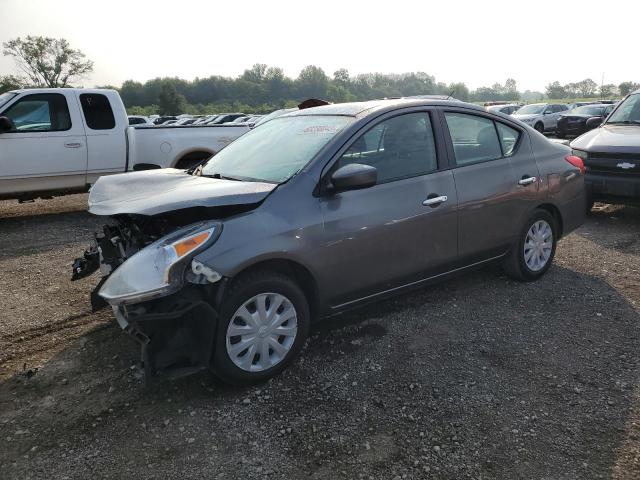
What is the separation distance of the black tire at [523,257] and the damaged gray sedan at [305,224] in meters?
0.01

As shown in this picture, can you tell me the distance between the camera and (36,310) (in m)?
4.48

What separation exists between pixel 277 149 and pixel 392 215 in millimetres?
1008

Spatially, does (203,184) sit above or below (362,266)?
above

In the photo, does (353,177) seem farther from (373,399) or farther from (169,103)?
(169,103)

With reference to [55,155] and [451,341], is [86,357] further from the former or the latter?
[55,155]

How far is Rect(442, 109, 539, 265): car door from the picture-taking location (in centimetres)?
411

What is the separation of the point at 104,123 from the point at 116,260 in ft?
18.8

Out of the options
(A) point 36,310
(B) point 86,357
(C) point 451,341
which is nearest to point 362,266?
(C) point 451,341

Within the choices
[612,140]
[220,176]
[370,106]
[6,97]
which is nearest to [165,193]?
[220,176]

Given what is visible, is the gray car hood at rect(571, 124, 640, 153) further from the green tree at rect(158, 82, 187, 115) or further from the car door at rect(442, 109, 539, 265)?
the green tree at rect(158, 82, 187, 115)

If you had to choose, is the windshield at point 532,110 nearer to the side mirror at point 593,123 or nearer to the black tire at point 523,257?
the side mirror at point 593,123

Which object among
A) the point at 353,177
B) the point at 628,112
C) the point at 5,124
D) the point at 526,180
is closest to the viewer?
the point at 353,177

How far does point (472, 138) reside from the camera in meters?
4.31

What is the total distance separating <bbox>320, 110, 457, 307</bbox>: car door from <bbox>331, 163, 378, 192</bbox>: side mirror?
0.13 meters
